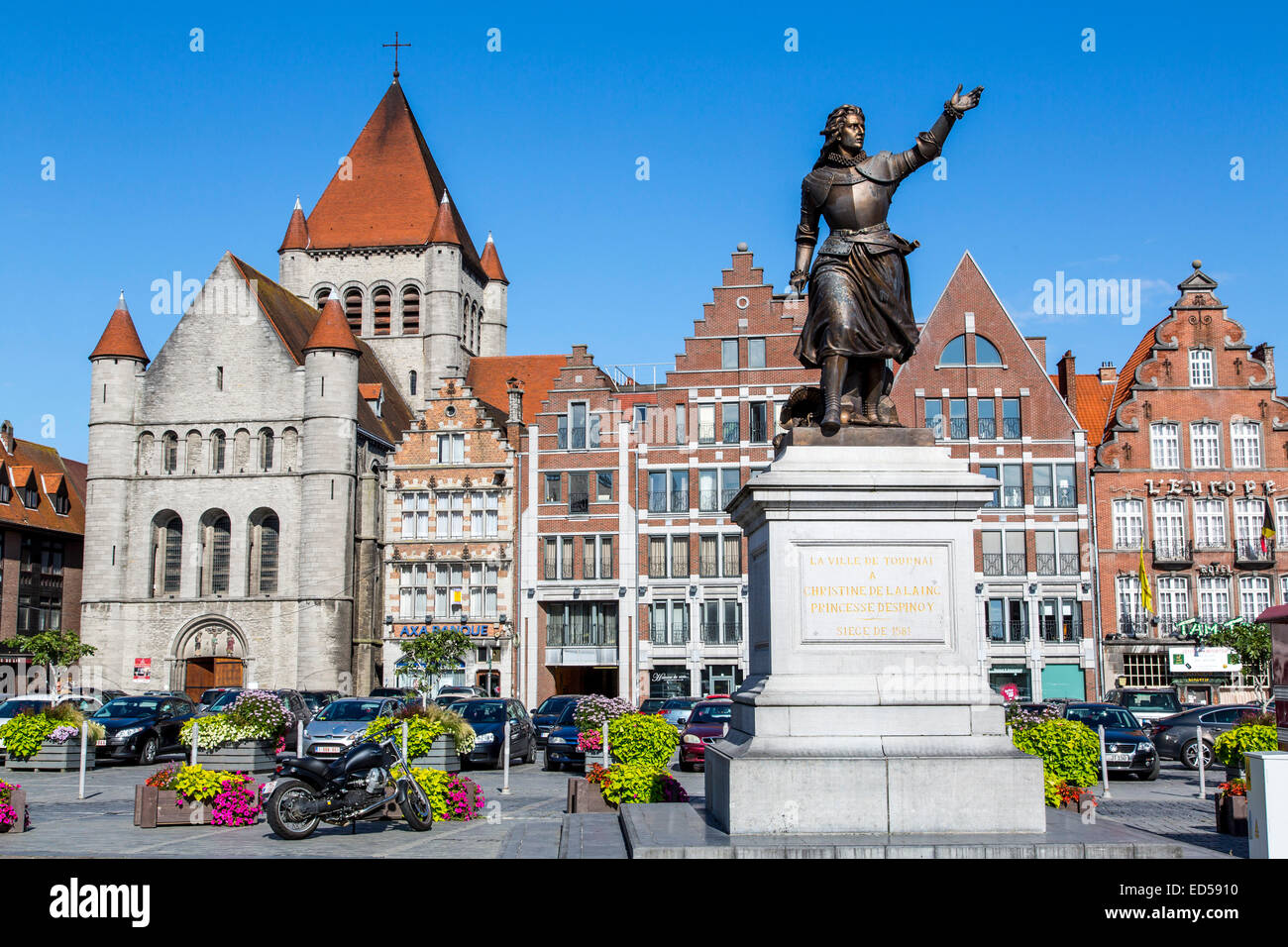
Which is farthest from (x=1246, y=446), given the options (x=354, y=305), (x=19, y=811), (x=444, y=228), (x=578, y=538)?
(x=354, y=305)

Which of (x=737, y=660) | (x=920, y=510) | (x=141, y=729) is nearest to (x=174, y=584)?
(x=737, y=660)

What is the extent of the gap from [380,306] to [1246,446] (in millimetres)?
45612

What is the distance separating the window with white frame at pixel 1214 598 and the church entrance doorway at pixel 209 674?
38459 mm

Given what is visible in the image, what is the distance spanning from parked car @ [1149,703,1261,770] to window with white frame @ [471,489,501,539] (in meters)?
30.0

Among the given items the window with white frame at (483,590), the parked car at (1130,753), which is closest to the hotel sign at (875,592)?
the parked car at (1130,753)

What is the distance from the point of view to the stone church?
55906 millimetres

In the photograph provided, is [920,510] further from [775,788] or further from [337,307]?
[337,307]

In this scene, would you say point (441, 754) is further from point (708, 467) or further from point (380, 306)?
point (380, 306)

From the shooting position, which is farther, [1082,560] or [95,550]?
[95,550]

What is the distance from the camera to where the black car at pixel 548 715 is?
31922 mm

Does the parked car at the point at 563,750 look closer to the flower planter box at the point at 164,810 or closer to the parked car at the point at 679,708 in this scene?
the parked car at the point at 679,708
